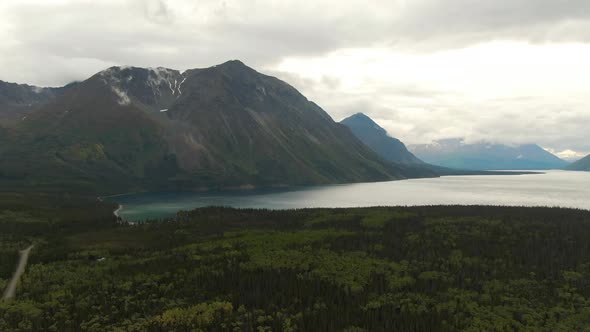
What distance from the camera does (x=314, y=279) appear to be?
270ft

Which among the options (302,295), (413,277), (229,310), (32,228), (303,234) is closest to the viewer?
(229,310)

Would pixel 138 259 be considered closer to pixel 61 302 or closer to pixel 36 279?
pixel 36 279

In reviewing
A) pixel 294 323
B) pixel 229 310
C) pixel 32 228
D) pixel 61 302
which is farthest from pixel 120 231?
pixel 294 323

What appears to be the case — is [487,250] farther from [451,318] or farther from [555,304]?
[451,318]

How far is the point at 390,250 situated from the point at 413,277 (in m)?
22.2

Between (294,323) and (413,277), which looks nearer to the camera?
(294,323)

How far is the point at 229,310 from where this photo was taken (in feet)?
224

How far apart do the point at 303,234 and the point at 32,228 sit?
105 m

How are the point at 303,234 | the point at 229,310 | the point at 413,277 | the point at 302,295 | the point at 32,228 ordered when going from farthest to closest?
the point at 32,228 → the point at 303,234 → the point at 413,277 → the point at 302,295 → the point at 229,310

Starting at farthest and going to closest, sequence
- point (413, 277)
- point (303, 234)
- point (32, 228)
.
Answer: point (32, 228) < point (303, 234) < point (413, 277)

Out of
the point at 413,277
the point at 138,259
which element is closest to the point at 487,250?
the point at 413,277

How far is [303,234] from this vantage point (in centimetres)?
12862

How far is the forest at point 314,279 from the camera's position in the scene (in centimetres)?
6438

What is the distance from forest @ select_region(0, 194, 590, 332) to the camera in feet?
211
